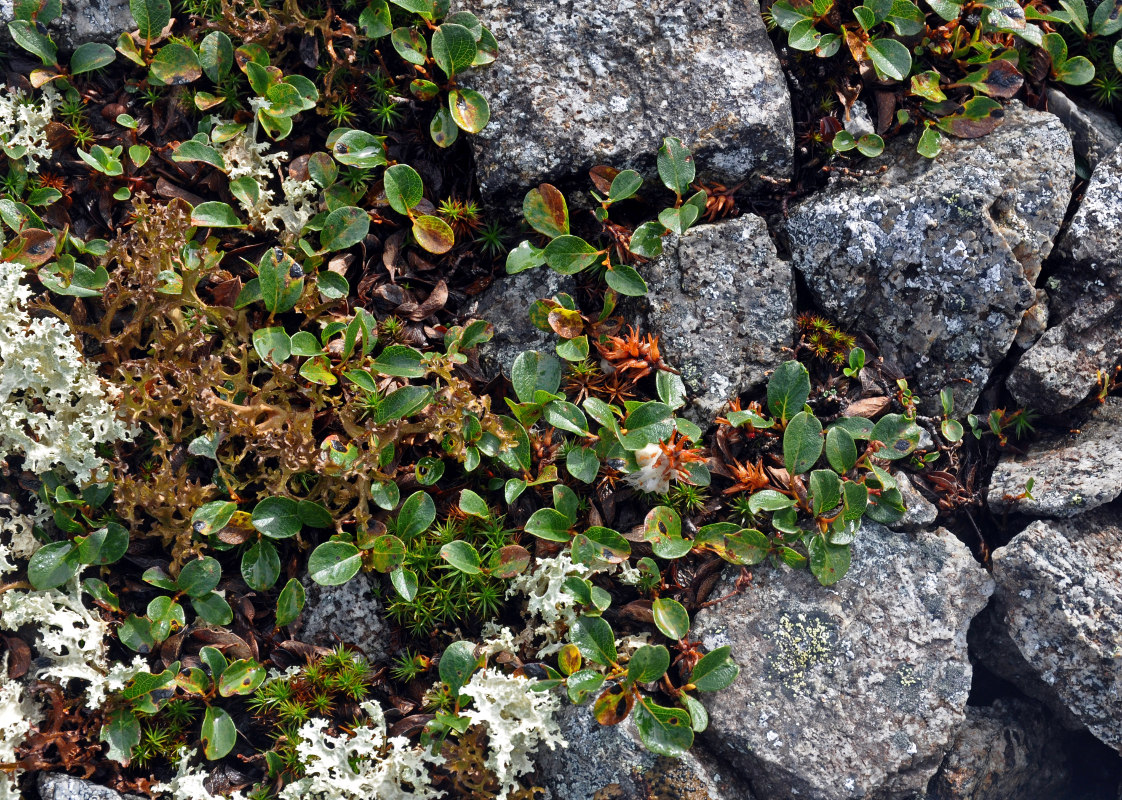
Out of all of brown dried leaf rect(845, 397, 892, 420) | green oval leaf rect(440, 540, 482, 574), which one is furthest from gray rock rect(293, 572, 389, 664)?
brown dried leaf rect(845, 397, 892, 420)

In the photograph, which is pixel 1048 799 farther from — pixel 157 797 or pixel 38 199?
pixel 38 199

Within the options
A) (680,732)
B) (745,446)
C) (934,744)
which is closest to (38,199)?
(745,446)

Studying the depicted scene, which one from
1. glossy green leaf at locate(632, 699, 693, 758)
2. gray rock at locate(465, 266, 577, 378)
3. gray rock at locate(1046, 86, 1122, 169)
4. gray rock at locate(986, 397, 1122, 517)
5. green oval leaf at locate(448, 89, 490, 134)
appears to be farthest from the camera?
gray rock at locate(1046, 86, 1122, 169)

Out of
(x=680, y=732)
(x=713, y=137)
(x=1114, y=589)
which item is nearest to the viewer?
(x=680, y=732)

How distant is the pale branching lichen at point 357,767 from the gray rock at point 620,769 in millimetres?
584

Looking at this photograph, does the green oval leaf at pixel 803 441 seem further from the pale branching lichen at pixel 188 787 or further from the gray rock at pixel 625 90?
the pale branching lichen at pixel 188 787

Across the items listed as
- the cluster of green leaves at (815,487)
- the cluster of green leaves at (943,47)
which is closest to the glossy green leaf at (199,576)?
the cluster of green leaves at (815,487)

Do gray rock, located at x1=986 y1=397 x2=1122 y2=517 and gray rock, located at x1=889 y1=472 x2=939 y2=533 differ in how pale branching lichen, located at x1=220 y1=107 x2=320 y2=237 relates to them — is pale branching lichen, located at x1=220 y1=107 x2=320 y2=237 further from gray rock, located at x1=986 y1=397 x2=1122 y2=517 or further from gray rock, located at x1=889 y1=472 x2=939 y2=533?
gray rock, located at x1=986 y1=397 x2=1122 y2=517

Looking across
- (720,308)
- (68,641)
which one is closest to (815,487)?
(720,308)

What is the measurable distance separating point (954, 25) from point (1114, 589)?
301 centimetres

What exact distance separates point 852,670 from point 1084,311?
2.21m

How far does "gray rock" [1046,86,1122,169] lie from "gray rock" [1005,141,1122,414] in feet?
0.65

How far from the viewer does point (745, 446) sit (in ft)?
14.1

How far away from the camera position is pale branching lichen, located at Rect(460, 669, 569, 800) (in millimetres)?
3752
